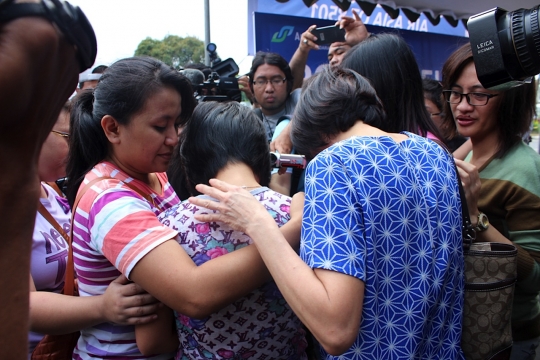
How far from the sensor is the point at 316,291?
96 cm

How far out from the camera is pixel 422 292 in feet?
3.63

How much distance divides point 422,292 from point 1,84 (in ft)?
3.37

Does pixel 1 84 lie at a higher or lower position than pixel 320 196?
higher

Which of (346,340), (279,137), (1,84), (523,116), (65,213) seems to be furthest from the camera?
(279,137)

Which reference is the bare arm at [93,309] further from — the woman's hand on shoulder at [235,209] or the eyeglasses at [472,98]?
the eyeglasses at [472,98]

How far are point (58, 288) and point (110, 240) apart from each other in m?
0.65

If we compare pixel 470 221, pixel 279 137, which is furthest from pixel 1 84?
pixel 279 137

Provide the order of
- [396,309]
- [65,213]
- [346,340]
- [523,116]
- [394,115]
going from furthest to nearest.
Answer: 1. [65,213]
2. [523,116]
3. [394,115]
4. [396,309]
5. [346,340]

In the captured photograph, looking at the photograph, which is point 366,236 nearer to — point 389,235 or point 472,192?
point 389,235

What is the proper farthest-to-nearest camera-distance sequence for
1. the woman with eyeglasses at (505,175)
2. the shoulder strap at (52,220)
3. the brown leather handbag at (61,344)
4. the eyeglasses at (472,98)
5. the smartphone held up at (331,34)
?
the smartphone held up at (331,34) < the eyeglasses at (472,98) < the shoulder strap at (52,220) < the woman with eyeglasses at (505,175) < the brown leather handbag at (61,344)

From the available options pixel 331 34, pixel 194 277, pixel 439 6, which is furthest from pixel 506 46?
pixel 439 6

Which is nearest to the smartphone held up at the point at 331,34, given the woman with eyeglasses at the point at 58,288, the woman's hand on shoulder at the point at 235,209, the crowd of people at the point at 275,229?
the crowd of people at the point at 275,229

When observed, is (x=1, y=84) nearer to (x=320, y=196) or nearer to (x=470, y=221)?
(x=320, y=196)

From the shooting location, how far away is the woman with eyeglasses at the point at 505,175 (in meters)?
1.50
